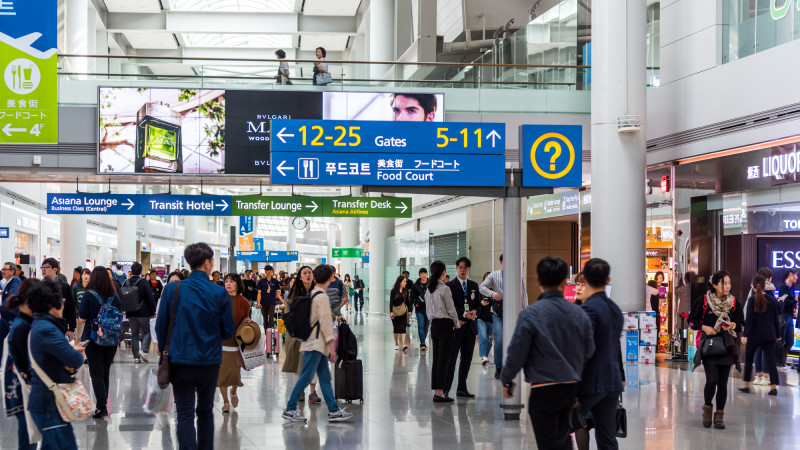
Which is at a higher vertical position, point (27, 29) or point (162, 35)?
point (162, 35)

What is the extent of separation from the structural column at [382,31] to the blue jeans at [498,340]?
1935 cm

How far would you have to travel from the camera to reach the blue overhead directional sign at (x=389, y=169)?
9750mm

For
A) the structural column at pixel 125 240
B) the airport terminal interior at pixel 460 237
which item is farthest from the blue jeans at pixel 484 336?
the structural column at pixel 125 240

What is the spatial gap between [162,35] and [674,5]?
104 feet

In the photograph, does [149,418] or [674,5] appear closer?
[149,418]

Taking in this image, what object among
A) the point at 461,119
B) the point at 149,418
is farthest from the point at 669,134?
the point at 149,418

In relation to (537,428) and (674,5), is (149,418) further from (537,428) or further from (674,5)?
(674,5)

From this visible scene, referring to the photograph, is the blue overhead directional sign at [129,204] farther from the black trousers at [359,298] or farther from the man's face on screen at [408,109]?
the black trousers at [359,298]

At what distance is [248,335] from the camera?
941cm

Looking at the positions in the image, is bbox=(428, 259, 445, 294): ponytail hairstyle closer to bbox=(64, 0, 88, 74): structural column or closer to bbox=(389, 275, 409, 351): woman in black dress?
bbox=(389, 275, 409, 351): woman in black dress

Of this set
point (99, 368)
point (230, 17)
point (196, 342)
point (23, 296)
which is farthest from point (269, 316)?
point (230, 17)

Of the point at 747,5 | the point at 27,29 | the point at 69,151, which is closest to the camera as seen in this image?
the point at 27,29

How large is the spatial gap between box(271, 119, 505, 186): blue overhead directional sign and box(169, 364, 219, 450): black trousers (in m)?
3.87

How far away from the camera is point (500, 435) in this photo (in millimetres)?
8359
